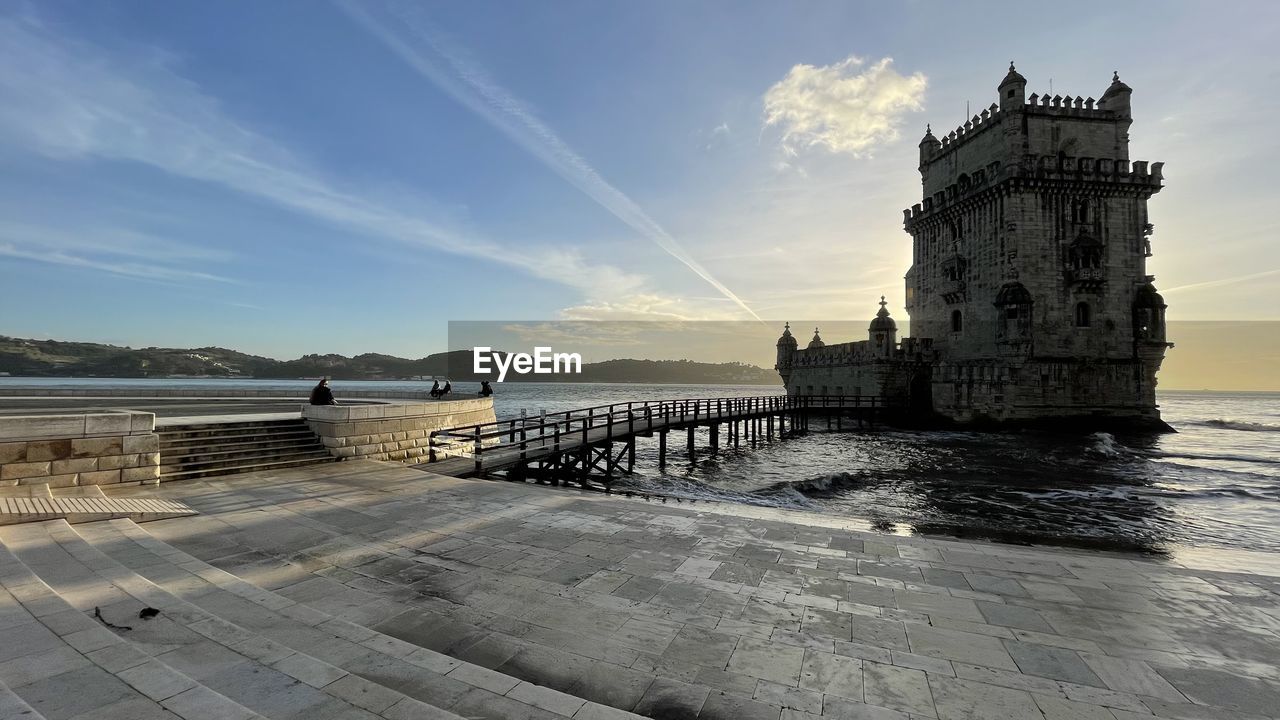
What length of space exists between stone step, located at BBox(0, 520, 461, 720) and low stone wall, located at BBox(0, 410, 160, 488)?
5.14 metres

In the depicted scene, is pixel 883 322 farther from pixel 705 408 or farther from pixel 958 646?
pixel 958 646

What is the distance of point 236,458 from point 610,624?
1149cm

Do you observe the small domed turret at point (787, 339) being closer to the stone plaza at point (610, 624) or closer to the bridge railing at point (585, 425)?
the bridge railing at point (585, 425)

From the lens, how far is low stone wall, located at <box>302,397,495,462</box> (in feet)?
44.8

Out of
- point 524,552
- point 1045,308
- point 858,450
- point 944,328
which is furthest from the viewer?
point 944,328

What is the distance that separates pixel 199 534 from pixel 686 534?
7007 mm

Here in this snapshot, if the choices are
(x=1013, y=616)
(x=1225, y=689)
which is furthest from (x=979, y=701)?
(x=1225, y=689)

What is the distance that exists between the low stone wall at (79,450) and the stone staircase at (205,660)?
571cm

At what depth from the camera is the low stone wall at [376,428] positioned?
44.8ft

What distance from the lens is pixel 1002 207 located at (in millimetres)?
37906

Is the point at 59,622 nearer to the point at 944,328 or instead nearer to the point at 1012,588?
the point at 1012,588

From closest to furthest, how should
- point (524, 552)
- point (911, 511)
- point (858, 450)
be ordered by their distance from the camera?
point (524, 552) → point (911, 511) → point (858, 450)

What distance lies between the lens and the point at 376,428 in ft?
46.6

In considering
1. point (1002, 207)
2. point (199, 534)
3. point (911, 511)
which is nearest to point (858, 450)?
point (911, 511)
